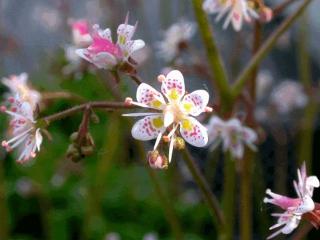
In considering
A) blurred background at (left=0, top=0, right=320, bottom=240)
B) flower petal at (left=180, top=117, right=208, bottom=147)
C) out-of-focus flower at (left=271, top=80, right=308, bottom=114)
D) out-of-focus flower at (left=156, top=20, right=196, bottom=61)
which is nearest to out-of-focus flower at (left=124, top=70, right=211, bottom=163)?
flower petal at (left=180, top=117, right=208, bottom=147)

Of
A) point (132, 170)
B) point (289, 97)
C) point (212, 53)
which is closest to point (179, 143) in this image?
point (212, 53)

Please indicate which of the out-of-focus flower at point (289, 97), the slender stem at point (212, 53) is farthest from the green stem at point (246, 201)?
the out-of-focus flower at point (289, 97)

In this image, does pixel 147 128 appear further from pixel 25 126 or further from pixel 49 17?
pixel 49 17

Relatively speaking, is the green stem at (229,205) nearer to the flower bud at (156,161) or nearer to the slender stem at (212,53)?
the slender stem at (212,53)

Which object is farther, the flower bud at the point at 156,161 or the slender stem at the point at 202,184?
the slender stem at the point at 202,184

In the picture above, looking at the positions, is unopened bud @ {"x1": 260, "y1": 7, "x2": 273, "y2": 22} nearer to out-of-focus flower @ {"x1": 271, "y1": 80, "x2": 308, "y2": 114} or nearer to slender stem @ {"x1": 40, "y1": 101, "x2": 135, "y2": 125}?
slender stem @ {"x1": 40, "y1": 101, "x2": 135, "y2": 125}

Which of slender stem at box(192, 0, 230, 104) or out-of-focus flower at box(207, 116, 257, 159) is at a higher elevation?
slender stem at box(192, 0, 230, 104)
